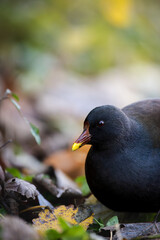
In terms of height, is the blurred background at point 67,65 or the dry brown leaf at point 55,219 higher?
the blurred background at point 67,65

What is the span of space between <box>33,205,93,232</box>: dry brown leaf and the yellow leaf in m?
6.11

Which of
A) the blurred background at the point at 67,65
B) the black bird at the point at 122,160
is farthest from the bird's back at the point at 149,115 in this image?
the blurred background at the point at 67,65

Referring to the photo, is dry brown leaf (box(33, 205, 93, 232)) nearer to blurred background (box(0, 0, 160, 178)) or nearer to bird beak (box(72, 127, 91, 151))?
bird beak (box(72, 127, 91, 151))

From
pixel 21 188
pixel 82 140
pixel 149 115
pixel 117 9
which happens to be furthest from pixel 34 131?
pixel 117 9

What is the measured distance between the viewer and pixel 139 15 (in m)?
11.9

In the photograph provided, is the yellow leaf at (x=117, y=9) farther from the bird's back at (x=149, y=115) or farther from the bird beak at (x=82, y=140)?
the bird beak at (x=82, y=140)

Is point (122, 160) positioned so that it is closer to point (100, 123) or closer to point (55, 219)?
point (100, 123)

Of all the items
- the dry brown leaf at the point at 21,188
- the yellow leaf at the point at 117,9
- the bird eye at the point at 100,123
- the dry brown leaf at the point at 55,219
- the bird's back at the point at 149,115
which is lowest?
the dry brown leaf at the point at 55,219

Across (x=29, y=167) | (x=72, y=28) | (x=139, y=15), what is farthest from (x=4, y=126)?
(x=139, y=15)

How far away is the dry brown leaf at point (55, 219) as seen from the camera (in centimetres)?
274

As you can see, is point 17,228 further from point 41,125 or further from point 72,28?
point 72,28

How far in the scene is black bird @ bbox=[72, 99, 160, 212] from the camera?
126 inches

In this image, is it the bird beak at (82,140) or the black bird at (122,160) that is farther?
the bird beak at (82,140)

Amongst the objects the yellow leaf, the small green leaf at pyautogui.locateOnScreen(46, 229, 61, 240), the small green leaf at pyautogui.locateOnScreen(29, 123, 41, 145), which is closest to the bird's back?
the small green leaf at pyautogui.locateOnScreen(29, 123, 41, 145)
